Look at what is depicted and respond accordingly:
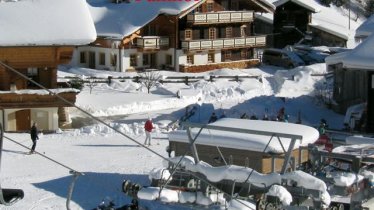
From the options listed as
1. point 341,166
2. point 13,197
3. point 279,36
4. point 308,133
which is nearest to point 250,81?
point 279,36

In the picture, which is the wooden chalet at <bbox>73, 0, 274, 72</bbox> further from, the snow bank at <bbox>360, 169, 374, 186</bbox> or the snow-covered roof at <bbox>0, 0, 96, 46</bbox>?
the snow bank at <bbox>360, 169, 374, 186</bbox>

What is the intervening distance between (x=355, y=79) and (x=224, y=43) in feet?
63.4

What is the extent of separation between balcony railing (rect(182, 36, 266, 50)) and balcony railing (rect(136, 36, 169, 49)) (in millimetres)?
1241

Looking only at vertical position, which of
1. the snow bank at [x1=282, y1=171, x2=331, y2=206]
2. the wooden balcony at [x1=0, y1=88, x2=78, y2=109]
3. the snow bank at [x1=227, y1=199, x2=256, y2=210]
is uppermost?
the snow bank at [x1=282, y1=171, x2=331, y2=206]

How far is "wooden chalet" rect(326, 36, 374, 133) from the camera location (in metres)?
27.3

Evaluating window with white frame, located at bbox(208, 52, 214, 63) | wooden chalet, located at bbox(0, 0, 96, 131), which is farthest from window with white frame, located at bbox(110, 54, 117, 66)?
wooden chalet, located at bbox(0, 0, 96, 131)

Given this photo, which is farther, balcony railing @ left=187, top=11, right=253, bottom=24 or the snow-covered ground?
balcony railing @ left=187, top=11, right=253, bottom=24

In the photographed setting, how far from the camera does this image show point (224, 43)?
168 feet

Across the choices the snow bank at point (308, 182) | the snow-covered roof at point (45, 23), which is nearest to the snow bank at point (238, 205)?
the snow bank at point (308, 182)

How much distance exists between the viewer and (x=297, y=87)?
4103cm

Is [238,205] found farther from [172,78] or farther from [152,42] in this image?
[152,42]

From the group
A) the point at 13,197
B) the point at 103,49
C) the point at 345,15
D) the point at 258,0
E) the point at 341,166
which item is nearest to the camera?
the point at 13,197

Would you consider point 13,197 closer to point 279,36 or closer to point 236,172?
point 236,172

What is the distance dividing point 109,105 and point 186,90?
522 centimetres
